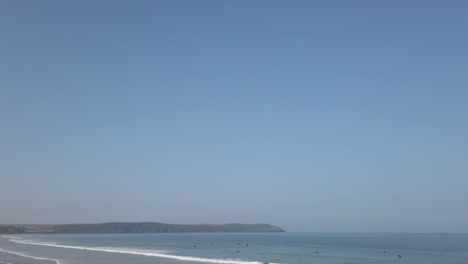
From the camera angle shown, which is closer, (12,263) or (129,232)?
(12,263)

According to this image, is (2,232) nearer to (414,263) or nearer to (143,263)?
(143,263)

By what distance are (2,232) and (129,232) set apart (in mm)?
58609

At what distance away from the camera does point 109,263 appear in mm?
39469

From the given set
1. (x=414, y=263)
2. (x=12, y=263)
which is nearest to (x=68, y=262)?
(x=12, y=263)

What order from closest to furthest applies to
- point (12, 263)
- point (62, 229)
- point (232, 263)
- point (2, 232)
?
point (12, 263) < point (232, 263) < point (2, 232) < point (62, 229)

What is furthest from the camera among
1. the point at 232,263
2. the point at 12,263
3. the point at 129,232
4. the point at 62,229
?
the point at 129,232

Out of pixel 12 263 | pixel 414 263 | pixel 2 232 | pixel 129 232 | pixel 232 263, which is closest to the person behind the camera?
pixel 12 263

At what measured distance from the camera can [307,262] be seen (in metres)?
44.6

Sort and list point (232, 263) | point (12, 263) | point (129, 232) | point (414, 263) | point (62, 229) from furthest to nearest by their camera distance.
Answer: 1. point (129, 232)
2. point (62, 229)
3. point (414, 263)
4. point (232, 263)
5. point (12, 263)

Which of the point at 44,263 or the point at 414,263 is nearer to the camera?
the point at 44,263

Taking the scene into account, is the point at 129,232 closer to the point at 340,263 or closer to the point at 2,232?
the point at 2,232

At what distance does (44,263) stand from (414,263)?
36.1 m

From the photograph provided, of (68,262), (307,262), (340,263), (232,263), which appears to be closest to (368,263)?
(340,263)

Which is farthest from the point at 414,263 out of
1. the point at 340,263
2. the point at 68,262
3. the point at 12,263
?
the point at 12,263
